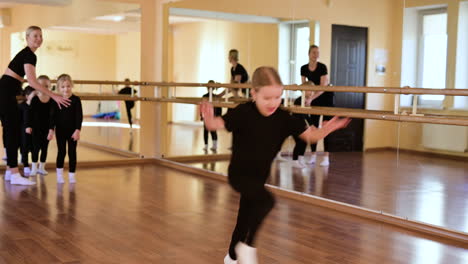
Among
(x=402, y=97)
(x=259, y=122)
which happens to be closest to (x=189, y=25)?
(x=402, y=97)

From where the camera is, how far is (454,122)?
416cm

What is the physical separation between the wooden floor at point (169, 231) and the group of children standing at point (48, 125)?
430mm

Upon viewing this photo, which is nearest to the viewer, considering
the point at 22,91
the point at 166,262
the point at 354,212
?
the point at 166,262

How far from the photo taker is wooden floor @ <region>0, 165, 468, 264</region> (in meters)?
3.60

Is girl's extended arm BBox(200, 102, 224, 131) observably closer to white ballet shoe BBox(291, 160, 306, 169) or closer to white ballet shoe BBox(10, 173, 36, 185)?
white ballet shoe BBox(291, 160, 306, 169)

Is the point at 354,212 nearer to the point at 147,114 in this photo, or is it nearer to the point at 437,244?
the point at 437,244

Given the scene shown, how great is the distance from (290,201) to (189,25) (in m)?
3.06

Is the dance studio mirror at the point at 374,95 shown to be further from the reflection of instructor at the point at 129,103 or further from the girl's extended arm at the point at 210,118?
the girl's extended arm at the point at 210,118

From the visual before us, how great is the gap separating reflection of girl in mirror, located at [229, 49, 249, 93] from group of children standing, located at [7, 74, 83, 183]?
1.78m

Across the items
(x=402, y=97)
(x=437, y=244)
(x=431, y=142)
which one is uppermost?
(x=402, y=97)

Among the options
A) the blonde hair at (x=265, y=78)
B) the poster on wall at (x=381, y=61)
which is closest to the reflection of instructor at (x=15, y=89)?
the poster on wall at (x=381, y=61)

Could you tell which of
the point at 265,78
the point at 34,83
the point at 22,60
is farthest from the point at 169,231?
the point at 22,60

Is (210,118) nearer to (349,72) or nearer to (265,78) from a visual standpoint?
(265,78)

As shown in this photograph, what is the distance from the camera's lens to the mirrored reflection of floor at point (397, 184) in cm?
436
